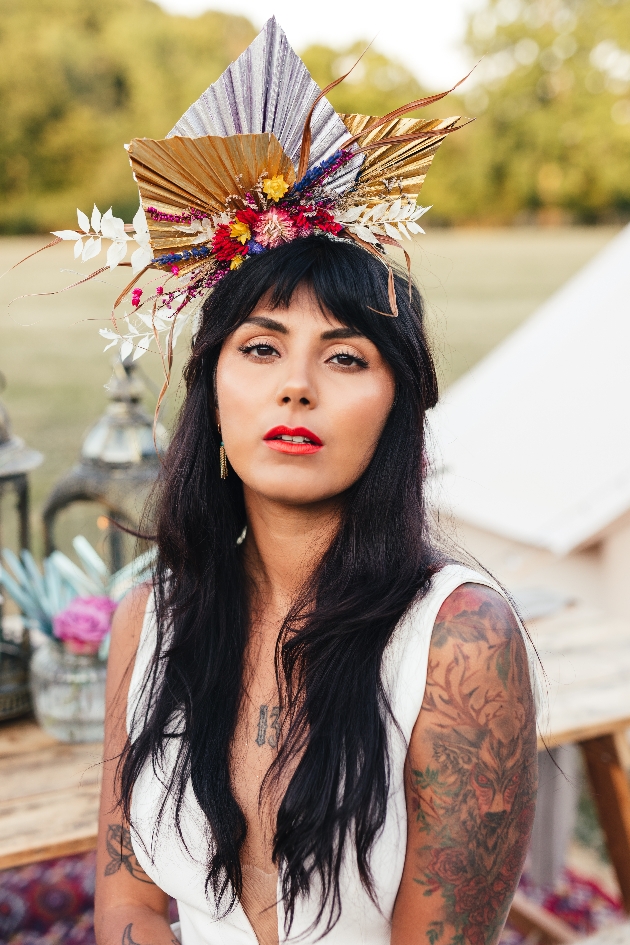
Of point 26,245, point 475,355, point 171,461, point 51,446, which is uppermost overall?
point 26,245

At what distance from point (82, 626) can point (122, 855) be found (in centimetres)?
58

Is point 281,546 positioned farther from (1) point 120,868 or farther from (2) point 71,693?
(2) point 71,693

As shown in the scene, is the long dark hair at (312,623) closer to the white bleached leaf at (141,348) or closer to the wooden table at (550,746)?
the white bleached leaf at (141,348)

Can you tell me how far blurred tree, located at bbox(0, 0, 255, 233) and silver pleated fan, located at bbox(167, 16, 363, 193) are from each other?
15666 millimetres

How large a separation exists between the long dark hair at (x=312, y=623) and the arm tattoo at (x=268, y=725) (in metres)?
0.03

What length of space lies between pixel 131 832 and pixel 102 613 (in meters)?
0.62

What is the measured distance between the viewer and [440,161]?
18.4m

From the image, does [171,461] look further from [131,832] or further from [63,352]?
[63,352]

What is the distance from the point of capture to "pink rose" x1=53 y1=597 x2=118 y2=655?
6.89ft

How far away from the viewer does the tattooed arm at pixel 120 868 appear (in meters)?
1.59

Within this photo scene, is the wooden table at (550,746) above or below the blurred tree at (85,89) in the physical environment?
below

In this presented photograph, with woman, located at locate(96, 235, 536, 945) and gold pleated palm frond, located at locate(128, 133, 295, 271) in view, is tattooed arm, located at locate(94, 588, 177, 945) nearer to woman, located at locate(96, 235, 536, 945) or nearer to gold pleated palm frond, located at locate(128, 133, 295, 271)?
woman, located at locate(96, 235, 536, 945)

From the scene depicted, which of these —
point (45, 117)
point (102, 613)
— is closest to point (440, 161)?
point (45, 117)

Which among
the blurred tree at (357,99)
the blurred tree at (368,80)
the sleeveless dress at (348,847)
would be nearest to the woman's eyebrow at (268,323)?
the sleeveless dress at (348,847)
